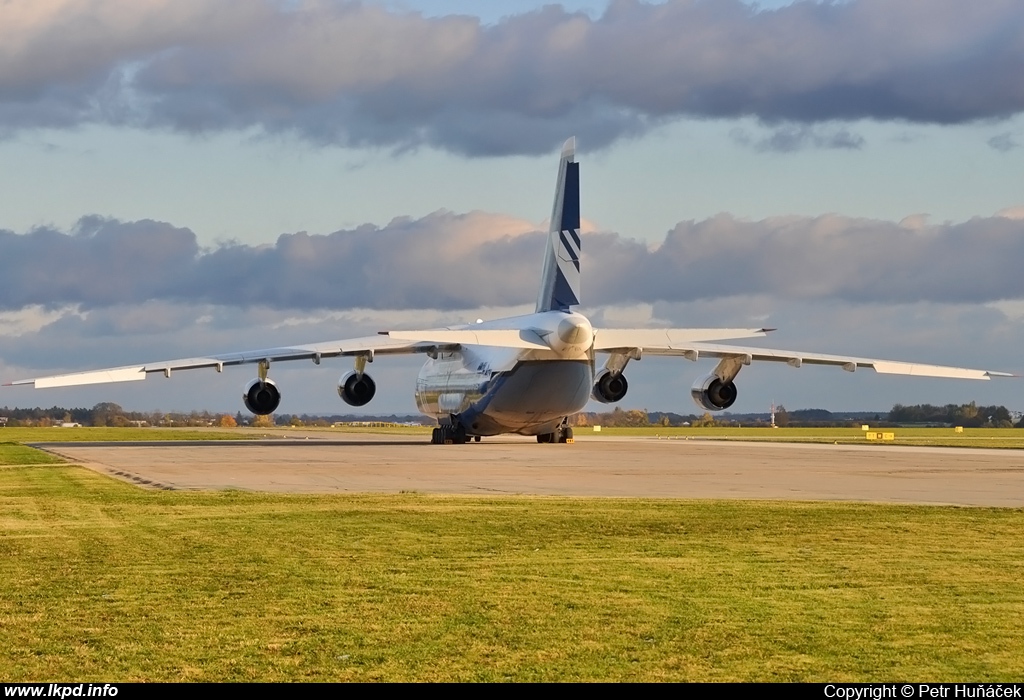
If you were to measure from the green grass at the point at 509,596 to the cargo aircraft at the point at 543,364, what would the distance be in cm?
2174

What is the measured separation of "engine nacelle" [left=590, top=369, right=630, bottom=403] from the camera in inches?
1857

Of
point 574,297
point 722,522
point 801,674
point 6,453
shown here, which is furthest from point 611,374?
point 801,674

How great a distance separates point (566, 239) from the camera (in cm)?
4278

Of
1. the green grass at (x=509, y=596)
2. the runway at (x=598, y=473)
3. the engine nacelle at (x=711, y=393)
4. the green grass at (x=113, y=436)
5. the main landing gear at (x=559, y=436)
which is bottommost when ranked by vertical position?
the green grass at (x=509, y=596)

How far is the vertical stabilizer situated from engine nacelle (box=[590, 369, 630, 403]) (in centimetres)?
497

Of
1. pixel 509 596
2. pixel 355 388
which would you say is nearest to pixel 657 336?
pixel 355 388

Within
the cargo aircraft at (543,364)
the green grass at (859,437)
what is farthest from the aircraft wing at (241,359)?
the green grass at (859,437)

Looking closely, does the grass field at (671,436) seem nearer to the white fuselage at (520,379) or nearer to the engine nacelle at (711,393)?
the engine nacelle at (711,393)

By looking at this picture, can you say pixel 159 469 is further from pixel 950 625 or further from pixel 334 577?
pixel 950 625

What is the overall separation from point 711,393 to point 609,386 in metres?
4.07

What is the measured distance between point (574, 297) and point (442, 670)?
1396 inches

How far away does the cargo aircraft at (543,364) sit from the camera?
39031mm

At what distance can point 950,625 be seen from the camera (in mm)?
8492

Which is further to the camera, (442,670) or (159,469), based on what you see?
(159,469)
